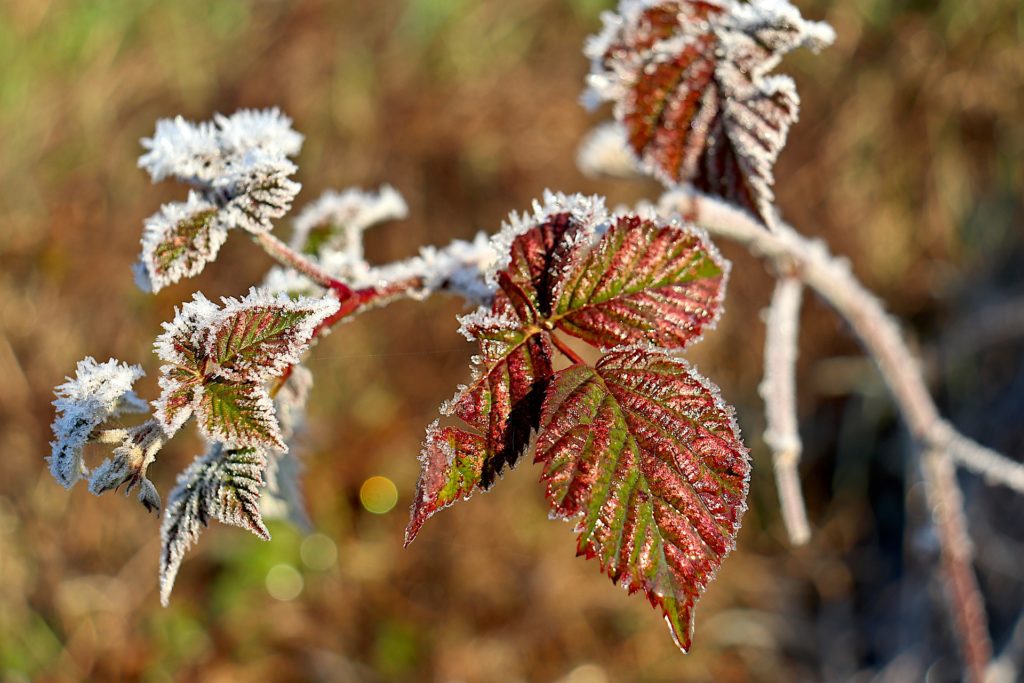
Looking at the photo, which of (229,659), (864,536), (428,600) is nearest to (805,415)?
(864,536)

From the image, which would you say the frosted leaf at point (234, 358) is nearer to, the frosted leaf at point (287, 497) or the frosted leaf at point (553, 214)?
the frosted leaf at point (553, 214)

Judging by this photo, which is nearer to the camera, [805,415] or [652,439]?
[652,439]

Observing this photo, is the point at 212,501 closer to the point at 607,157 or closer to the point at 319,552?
the point at 607,157

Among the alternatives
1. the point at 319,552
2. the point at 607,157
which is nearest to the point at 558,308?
the point at 607,157

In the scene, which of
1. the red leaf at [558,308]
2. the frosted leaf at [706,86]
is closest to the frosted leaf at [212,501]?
the red leaf at [558,308]

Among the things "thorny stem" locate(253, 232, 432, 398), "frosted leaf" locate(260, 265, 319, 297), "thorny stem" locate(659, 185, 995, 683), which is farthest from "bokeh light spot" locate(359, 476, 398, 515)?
"thorny stem" locate(253, 232, 432, 398)

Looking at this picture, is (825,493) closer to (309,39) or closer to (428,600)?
(428,600)

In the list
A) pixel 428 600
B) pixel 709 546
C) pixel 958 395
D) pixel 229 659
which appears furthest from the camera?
pixel 958 395
